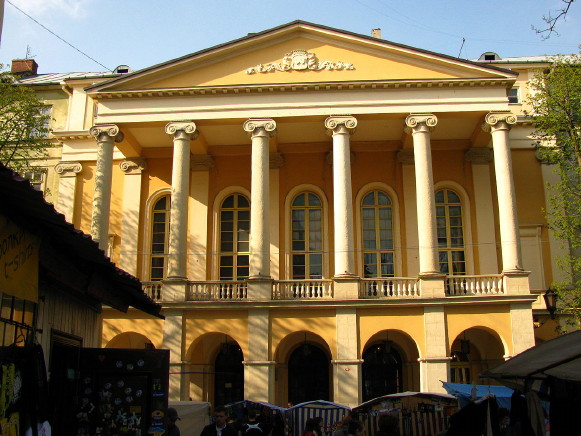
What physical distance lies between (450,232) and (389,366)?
5.65 meters

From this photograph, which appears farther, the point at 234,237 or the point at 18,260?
the point at 234,237

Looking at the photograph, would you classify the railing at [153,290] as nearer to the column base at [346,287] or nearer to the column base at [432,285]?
the column base at [346,287]

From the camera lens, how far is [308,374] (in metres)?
25.9

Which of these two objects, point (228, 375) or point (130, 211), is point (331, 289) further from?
point (130, 211)

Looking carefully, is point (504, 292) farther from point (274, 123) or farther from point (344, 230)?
point (274, 123)

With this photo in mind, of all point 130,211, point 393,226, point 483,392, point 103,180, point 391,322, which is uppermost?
point 103,180

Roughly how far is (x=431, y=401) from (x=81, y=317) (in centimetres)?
910

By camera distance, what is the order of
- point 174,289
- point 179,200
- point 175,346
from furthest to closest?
point 179,200, point 174,289, point 175,346

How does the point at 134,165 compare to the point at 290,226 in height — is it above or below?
above

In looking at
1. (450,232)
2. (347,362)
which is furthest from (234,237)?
(450,232)

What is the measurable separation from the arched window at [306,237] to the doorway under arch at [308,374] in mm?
2776

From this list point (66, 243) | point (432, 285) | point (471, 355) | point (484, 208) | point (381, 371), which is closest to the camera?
point (66, 243)

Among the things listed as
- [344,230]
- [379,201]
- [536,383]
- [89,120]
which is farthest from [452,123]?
[536,383]

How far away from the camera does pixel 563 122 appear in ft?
74.5
